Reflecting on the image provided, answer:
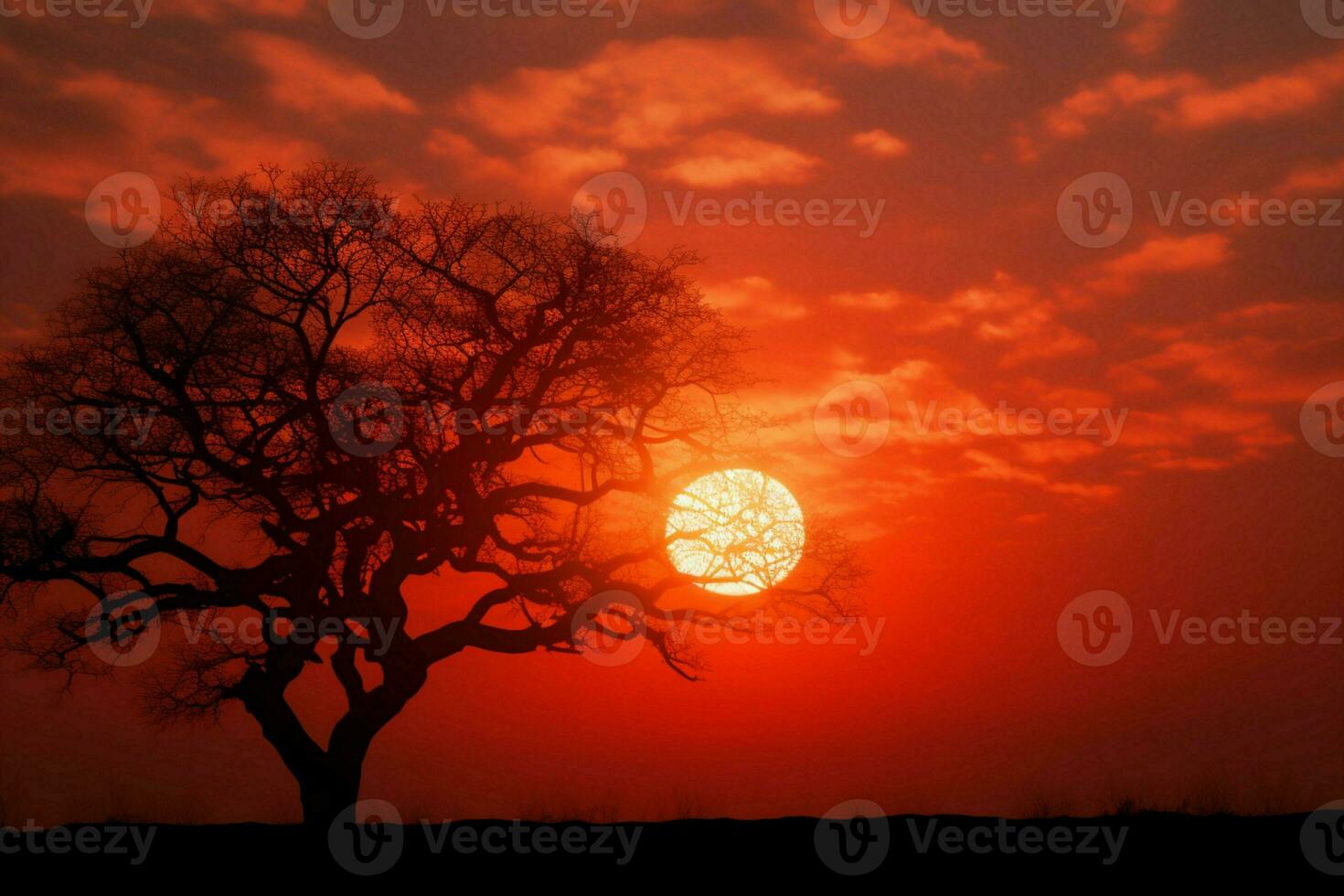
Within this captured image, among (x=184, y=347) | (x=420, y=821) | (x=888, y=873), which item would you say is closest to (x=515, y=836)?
(x=420, y=821)

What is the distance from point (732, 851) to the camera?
599 inches

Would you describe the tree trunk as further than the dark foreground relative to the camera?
Yes

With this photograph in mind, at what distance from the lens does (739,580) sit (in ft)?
63.5

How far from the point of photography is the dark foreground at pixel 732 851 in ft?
46.3

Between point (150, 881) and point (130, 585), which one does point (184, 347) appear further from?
point (150, 881)

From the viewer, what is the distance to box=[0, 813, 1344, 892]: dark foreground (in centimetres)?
1411

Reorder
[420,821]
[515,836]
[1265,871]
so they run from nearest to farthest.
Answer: [1265,871] < [515,836] < [420,821]

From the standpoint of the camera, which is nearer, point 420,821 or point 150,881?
point 150,881

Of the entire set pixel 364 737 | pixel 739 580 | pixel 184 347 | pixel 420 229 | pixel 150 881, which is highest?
pixel 420 229

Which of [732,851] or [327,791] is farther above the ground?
[732,851]

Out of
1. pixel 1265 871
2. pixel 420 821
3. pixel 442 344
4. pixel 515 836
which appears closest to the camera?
pixel 1265 871

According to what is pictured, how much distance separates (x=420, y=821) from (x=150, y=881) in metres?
4.19

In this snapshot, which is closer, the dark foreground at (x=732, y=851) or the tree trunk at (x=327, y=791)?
the dark foreground at (x=732, y=851)

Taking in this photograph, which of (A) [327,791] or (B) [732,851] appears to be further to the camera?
(A) [327,791]
